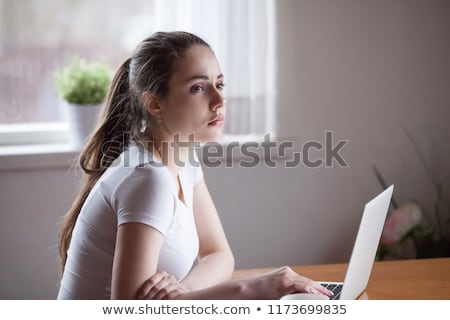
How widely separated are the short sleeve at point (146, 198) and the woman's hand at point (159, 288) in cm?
8

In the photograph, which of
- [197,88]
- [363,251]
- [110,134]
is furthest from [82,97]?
[363,251]

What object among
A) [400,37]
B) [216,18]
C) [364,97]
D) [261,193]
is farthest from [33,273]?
[400,37]

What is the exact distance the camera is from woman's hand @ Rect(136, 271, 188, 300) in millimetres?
1383

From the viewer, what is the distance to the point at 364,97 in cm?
283

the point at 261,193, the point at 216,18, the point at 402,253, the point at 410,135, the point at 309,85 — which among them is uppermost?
the point at 216,18

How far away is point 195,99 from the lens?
157 cm

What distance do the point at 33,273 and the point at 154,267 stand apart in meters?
1.37

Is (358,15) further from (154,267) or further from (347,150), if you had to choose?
(154,267)

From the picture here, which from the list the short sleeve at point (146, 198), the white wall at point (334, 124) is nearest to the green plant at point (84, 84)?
the white wall at point (334, 124)

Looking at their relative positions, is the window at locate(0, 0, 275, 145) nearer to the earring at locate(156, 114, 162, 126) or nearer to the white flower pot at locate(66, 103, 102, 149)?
the white flower pot at locate(66, 103, 102, 149)

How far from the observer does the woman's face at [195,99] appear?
1561mm

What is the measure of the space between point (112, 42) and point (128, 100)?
4.04ft

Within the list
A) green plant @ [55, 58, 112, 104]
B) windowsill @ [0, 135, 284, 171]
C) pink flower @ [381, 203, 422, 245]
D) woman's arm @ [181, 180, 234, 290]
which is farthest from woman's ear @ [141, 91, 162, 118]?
pink flower @ [381, 203, 422, 245]

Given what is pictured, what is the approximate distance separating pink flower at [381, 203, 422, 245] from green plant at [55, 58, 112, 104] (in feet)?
3.50
